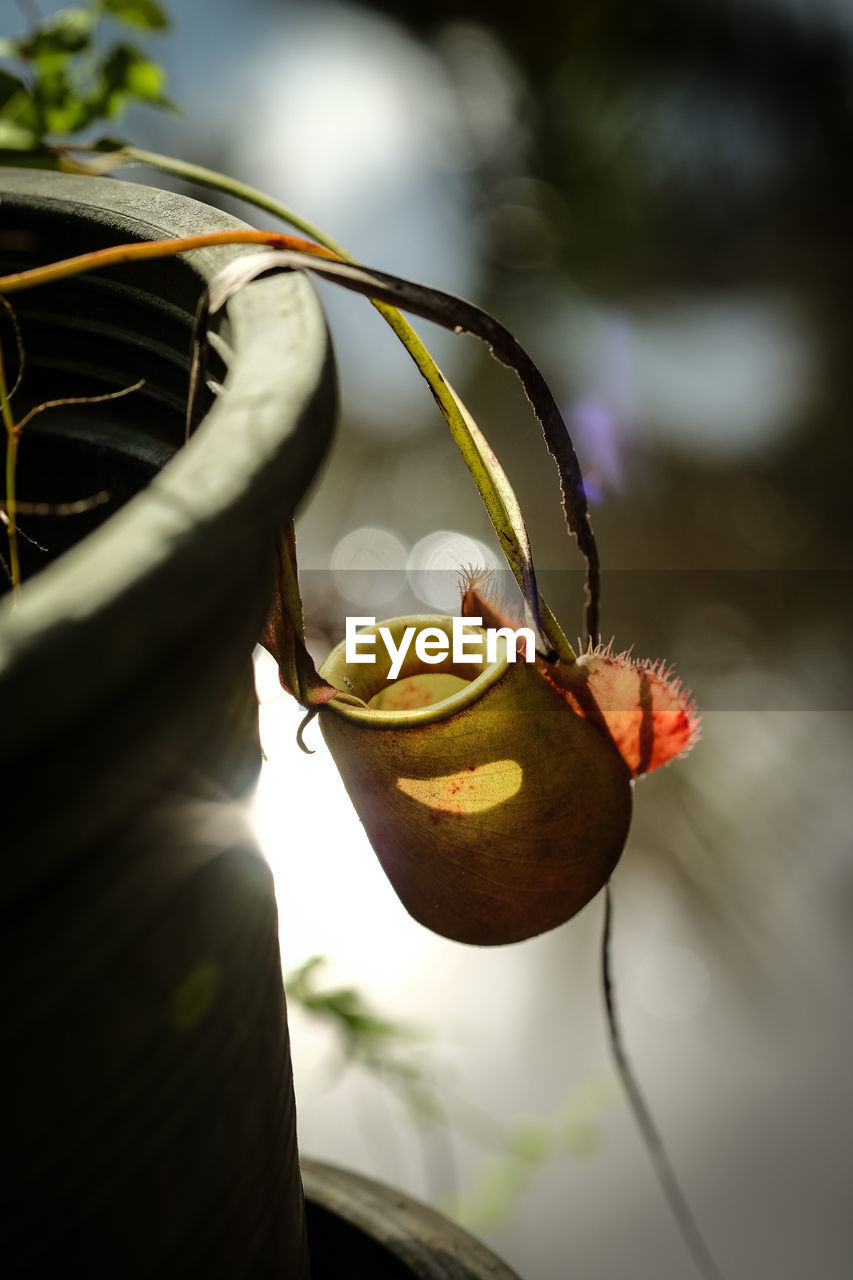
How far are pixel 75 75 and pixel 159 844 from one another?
1.39 feet

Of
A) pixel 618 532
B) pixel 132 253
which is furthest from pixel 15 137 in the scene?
pixel 618 532

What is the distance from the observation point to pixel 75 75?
44cm

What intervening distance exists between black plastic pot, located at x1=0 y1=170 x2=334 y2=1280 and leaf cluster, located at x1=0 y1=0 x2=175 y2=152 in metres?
0.18

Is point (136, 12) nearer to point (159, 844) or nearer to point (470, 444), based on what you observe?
point (470, 444)

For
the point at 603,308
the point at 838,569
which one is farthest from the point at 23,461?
the point at 603,308

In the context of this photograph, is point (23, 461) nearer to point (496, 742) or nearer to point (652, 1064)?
point (496, 742)

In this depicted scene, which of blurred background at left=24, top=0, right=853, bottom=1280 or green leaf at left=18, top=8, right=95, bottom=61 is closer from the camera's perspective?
green leaf at left=18, top=8, right=95, bottom=61

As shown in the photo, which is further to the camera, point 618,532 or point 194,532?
point 618,532

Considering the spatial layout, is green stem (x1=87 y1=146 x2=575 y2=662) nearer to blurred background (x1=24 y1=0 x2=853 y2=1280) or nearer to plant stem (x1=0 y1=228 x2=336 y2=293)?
plant stem (x1=0 y1=228 x2=336 y2=293)

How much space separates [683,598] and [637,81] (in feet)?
2.99

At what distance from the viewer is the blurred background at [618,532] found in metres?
0.71

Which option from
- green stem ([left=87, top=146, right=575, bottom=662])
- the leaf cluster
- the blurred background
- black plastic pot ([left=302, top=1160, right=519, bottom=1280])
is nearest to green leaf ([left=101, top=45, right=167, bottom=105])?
the leaf cluster

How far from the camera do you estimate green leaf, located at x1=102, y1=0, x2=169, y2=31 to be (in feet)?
1.40

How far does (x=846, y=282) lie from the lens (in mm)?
1456
